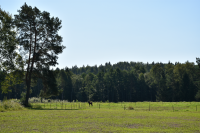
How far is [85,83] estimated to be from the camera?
13200cm

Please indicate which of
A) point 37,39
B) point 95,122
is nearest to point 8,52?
point 37,39

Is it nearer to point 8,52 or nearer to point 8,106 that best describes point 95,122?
point 8,106

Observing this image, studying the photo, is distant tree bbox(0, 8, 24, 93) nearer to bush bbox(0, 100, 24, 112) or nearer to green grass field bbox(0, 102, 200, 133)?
bush bbox(0, 100, 24, 112)

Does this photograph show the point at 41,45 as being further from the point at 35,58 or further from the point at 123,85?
the point at 123,85

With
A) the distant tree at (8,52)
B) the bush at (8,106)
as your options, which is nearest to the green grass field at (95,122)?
the bush at (8,106)

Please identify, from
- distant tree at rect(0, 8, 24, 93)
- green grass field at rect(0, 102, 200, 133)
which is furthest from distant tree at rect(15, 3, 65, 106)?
green grass field at rect(0, 102, 200, 133)

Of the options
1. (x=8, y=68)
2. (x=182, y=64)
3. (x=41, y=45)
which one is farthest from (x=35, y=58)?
(x=182, y=64)

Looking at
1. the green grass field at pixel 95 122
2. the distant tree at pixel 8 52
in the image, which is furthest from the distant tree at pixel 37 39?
the green grass field at pixel 95 122

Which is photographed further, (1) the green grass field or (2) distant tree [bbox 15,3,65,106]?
(2) distant tree [bbox 15,3,65,106]

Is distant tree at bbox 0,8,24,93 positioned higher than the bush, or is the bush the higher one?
distant tree at bbox 0,8,24,93

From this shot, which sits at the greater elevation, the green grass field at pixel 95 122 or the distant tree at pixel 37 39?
the distant tree at pixel 37 39

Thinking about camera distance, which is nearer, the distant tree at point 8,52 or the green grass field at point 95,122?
the green grass field at point 95,122

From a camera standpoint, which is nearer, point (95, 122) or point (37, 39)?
point (95, 122)

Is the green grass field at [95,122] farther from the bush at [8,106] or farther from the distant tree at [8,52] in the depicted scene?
the distant tree at [8,52]
